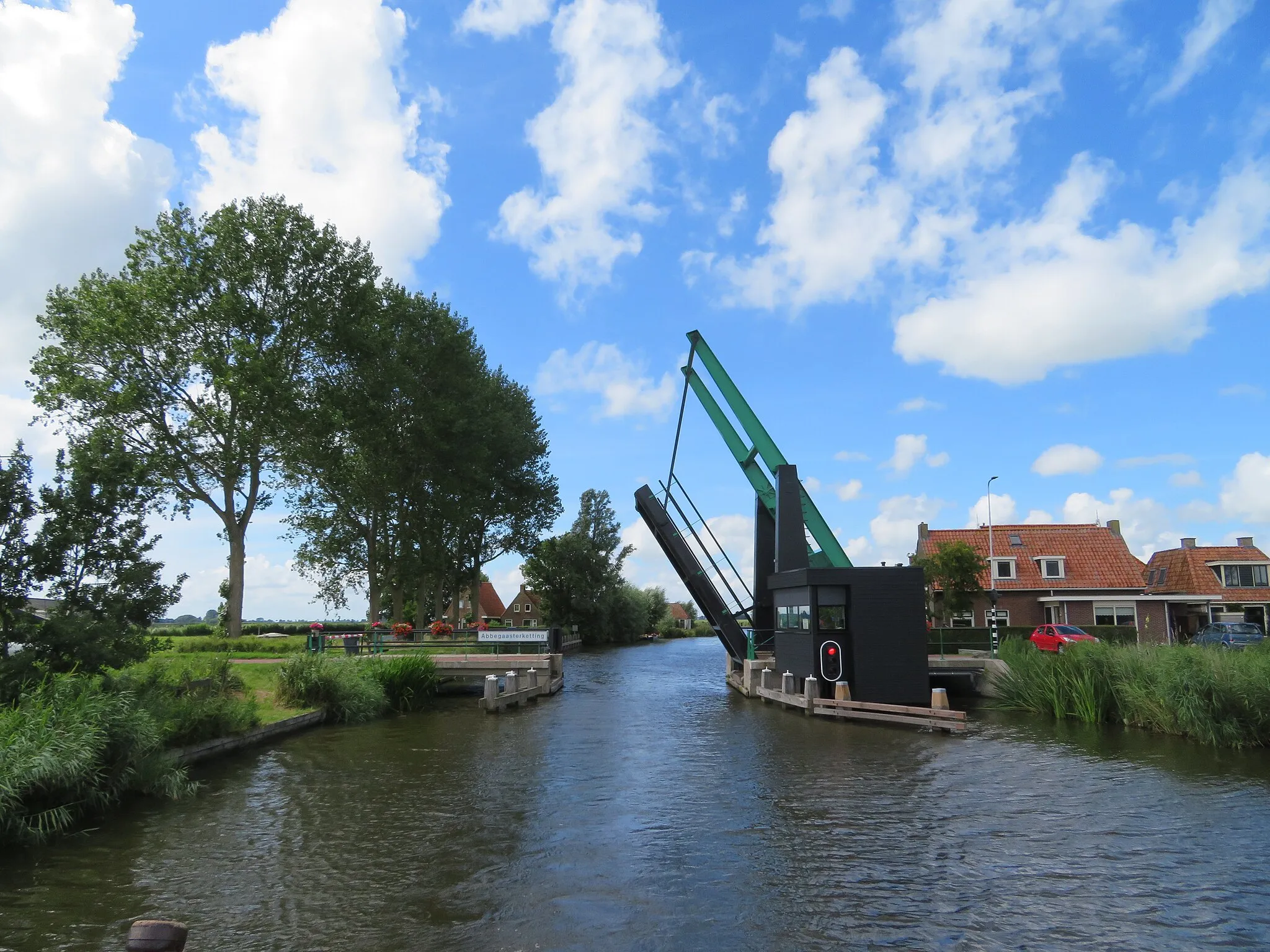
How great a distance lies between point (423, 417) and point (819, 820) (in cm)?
3038

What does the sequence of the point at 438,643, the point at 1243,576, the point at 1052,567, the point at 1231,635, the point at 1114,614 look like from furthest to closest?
the point at 1052,567, the point at 1243,576, the point at 1114,614, the point at 438,643, the point at 1231,635

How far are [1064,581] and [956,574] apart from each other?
245 inches

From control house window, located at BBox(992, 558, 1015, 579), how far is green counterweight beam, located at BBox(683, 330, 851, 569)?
18.8 meters

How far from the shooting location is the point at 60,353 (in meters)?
29.0

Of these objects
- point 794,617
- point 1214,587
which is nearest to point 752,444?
point 794,617

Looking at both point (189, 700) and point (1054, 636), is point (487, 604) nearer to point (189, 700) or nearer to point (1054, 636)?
point (1054, 636)

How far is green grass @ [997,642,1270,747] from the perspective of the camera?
51.0 feet

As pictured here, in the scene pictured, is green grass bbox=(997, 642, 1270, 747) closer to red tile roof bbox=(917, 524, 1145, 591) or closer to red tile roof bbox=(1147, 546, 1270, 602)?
red tile roof bbox=(917, 524, 1145, 591)

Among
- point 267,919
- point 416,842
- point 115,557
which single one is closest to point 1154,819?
point 416,842

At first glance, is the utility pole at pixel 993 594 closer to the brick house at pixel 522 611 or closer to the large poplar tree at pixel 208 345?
the large poplar tree at pixel 208 345

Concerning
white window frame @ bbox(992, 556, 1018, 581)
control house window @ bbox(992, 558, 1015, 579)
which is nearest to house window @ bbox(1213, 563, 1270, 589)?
white window frame @ bbox(992, 556, 1018, 581)

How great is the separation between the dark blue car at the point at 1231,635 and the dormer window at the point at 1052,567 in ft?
29.9

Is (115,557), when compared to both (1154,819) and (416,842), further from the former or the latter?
(1154,819)

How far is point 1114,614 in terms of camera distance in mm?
37969
